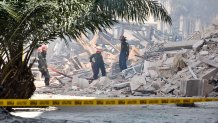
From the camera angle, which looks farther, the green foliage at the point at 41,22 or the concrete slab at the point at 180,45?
the concrete slab at the point at 180,45

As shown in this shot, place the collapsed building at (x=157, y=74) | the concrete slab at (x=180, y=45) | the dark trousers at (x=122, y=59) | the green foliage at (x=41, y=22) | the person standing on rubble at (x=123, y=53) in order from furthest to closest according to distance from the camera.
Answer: the concrete slab at (x=180, y=45) → the dark trousers at (x=122, y=59) → the person standing on rubble at (x=123, y=53) → the collapsed building at (x=157, y=74) → the green foliage at (x=41, y=22)

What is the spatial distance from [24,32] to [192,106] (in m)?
3.99

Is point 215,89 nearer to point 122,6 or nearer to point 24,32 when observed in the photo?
point 122,6

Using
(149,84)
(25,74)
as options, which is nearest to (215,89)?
(149,84)

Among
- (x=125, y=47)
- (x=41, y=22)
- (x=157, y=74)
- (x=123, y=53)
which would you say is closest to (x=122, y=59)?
(x=123, y=53)

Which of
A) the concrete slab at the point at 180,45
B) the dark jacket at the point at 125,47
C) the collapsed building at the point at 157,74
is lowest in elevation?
the collapsed building at the point at 157,74

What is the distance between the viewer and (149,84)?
42.8ft

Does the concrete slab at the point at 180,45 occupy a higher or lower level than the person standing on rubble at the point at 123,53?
higher

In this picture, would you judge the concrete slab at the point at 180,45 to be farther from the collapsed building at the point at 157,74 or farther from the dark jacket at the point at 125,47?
the dark jacket at the point at 125,47

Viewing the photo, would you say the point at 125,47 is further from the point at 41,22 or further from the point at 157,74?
the point at 41,22

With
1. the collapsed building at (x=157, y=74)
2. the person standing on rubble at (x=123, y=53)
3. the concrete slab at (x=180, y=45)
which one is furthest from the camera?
the concrete slab at (x=180, y=45)

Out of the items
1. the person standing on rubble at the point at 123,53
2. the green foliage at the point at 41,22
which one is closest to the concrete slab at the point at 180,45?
the person standing on rubble at the point at 123,53

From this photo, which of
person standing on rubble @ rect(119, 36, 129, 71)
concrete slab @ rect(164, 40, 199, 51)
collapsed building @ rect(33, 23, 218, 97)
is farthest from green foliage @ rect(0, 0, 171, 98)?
concrete slab @ rect(164, 40, 199, 51)

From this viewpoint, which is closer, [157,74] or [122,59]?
[157,74]
